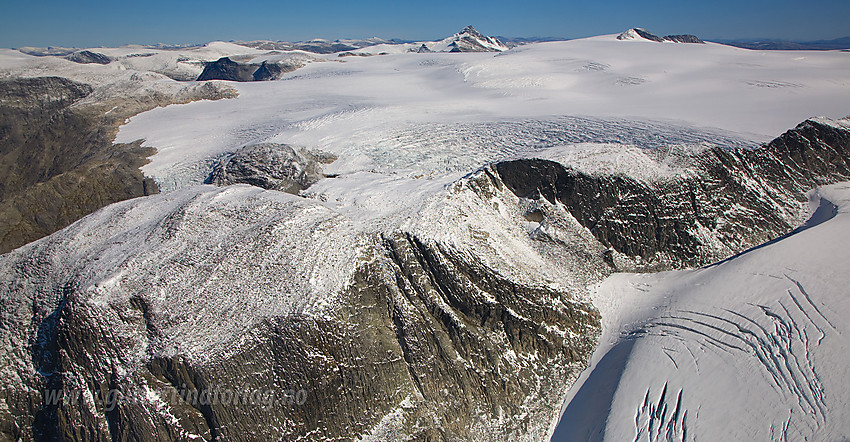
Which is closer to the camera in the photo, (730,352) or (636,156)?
(730,352)

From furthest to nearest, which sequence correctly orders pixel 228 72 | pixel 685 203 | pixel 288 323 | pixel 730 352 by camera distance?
pixel 228 72 → pixel 685 203 → pixel 730 352 → pixel 288 323

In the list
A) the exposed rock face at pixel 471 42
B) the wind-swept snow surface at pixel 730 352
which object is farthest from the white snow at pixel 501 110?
the exposed rock face at pixel 471 42

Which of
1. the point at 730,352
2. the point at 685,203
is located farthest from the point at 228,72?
the point at 730,352

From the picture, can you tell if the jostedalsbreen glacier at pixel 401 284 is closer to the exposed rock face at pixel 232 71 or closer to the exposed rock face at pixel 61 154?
the exposed rock face at pixel 61 154

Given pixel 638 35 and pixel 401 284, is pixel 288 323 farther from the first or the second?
pixel 638 35

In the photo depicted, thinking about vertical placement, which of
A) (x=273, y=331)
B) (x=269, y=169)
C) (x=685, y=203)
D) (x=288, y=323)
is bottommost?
(x=273, y=331)

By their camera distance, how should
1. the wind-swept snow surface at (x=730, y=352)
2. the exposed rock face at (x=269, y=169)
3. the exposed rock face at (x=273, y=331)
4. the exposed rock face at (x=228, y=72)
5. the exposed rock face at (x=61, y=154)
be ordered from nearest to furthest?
1. the exposed rock face at (x=273, y=331)
2. the wind-swept snow surface at (x=730, y=352)
3. the exposed rock face at (x=61, y=154)
4. the exposed rock face at (x=269, y=169)
5. the exposed rock face at (x=228, y=72)

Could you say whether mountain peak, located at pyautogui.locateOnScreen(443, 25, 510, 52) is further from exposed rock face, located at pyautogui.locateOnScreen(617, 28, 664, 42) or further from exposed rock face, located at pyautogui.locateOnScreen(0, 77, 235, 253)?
exposed rock face, located at pyautogui.locateOnScreen(0, 77, 235, 253)
